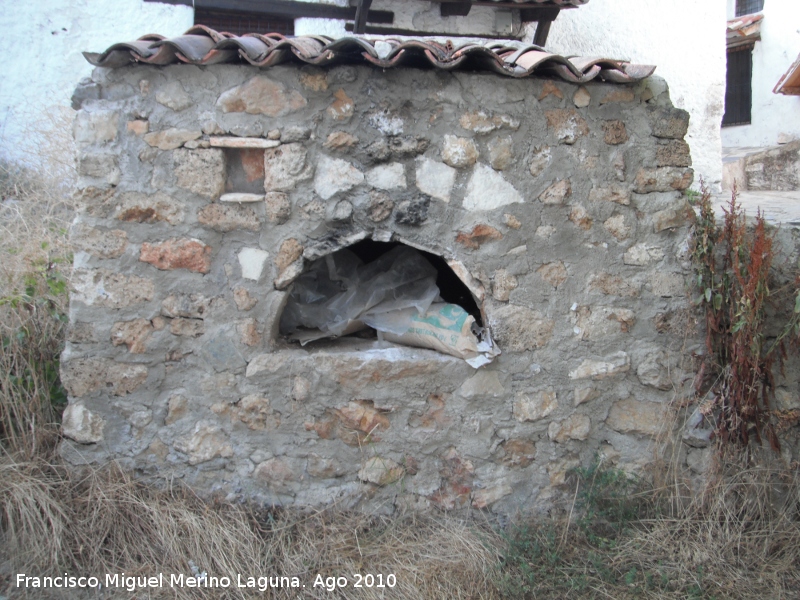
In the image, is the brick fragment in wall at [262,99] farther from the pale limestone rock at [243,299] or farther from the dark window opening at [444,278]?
the dark window opening at [444,278]

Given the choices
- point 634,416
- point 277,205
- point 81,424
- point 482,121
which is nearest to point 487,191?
point 482,121

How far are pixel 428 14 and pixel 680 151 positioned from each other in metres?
2.35

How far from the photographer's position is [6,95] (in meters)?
5.29

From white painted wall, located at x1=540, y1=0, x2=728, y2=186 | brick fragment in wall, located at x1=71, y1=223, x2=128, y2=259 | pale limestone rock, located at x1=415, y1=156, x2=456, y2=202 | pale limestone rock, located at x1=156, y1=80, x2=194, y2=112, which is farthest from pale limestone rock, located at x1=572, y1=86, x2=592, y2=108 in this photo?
white painted wall, located at x1=540, y1=0, x2=728, y2=186

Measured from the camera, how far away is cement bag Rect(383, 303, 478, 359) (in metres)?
2.62

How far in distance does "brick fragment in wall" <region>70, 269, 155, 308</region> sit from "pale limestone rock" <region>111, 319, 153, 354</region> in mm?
80

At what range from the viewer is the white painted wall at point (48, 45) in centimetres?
A: 509

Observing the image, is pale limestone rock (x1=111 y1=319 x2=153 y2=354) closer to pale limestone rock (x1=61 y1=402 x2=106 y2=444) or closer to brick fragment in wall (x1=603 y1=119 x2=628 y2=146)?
pale limestone rock (x1=61 y1=402 x2=106 y2=444)

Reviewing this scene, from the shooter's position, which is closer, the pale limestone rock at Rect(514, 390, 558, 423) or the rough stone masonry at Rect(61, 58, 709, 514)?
the rough stone masonry at Rect(61, 58, 709, 514)

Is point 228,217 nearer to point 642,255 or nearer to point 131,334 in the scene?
point 131,334

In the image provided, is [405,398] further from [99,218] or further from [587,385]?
[99,218]

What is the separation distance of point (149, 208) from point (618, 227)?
1929 mm

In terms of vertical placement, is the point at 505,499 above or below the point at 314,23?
below

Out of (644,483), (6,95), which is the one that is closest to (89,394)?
(644,483)
